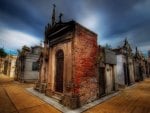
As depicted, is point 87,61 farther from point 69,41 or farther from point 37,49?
point 37,49

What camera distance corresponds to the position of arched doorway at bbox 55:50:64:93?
790 centimetres

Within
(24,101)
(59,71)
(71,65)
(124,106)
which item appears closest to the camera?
(124,106)

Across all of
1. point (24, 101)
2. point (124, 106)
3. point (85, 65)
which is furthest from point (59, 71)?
point (124, 106)

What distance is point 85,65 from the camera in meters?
7.40

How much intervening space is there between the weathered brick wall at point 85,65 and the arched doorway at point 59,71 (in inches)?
65.3

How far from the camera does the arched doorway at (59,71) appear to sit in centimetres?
790

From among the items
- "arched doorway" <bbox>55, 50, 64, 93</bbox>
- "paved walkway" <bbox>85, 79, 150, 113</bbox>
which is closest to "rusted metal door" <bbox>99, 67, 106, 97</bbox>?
"paved walkway" <bbox>85, 79, 150, 113</bbox>

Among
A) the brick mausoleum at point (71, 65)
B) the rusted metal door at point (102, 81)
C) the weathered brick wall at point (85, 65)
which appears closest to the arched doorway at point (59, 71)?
the brick mausoleum at point (71, 65)

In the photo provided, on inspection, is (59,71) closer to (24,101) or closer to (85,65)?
(85,65)

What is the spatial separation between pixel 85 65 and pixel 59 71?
2158 millimetres

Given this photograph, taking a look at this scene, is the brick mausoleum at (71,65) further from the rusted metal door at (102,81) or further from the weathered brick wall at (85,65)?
the rusted metal door at (102,81)

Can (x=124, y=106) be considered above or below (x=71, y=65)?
below

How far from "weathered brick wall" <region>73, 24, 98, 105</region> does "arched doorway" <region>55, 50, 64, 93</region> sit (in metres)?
1.66

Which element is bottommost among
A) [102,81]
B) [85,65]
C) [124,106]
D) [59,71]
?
[124,106]
